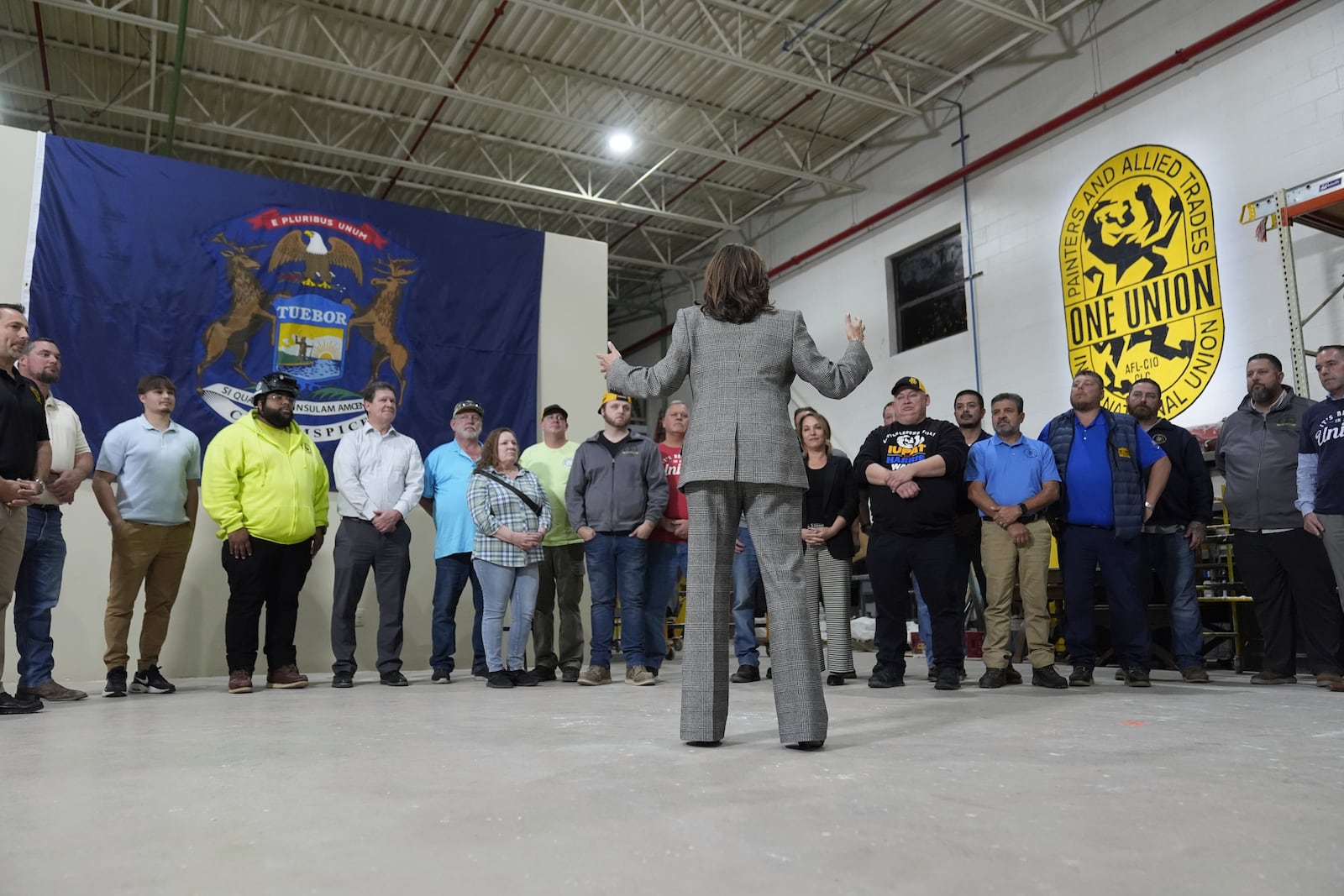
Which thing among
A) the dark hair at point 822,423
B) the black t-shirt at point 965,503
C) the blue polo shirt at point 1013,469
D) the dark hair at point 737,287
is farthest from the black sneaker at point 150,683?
the blue polo shirt at point 1013,469

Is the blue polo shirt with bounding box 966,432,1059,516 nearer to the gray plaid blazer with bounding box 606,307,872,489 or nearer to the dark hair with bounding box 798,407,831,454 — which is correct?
the dark hair with bounding box 798,407,831,454

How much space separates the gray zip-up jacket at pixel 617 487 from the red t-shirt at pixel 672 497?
9 cm

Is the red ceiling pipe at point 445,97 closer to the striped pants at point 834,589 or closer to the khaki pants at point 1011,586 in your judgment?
the striped pants at point 834,589

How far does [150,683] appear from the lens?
430cm

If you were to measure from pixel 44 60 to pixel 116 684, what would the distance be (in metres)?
7.47

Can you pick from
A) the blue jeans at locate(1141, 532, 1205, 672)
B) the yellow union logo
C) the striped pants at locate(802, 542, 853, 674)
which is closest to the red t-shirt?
the striped pants at locate(802, 542, 853, 674)

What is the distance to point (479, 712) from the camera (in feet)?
10.4

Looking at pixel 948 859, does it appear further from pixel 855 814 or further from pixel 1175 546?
pixel 1175 546

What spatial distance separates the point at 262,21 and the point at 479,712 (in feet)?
25.0

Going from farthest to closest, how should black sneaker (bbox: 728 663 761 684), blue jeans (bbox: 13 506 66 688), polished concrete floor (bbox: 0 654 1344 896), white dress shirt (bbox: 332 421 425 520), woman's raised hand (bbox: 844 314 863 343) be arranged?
white dress shirt (bbox: 332 421 425 520) → black sneaker (bbox: 728 663 761 684) → blue jeans (bbox: 13 506 66 688) → woman's raised hand (bbox: 844 314 863 343) → polished concrete floor (bbox: 0 654 1344 896)

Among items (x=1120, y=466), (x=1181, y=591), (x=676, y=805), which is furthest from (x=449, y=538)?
(x=1181, y=591)

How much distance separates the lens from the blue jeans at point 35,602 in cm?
368

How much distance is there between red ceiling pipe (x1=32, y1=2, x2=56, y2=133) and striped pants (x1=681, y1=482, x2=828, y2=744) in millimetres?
8769

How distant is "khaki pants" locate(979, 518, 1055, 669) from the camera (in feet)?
13.3
